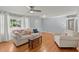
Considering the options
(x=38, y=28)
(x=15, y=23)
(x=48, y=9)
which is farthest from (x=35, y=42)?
(x=48, y=9)

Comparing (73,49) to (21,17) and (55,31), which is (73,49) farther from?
(21,17)

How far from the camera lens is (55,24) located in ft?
7.26

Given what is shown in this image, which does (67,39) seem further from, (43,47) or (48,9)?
(48,9)

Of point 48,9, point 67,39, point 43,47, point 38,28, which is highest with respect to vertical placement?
point 48,9

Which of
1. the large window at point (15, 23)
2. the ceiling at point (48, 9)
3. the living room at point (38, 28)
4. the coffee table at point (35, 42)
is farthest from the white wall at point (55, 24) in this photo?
the large window at point (15, 23)

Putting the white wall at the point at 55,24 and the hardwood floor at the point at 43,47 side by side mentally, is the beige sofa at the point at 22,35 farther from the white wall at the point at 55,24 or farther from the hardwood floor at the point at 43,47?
the white wall at the point at 55,24

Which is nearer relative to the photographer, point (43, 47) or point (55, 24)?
point (43, 47)

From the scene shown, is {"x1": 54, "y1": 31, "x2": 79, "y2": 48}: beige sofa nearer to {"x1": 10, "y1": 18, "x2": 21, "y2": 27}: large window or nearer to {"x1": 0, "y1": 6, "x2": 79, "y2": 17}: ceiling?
{"x1": 0, "y1": 6, "x2": 79, "y2": 17}: ceiling

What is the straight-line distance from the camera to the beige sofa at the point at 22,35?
82.7 inches

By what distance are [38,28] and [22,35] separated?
36 cm

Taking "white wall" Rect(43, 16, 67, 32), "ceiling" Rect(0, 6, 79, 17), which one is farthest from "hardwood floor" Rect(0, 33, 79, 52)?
"ceiling" Rect(0, 6, 79, 17)

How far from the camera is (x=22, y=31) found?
2143mm
